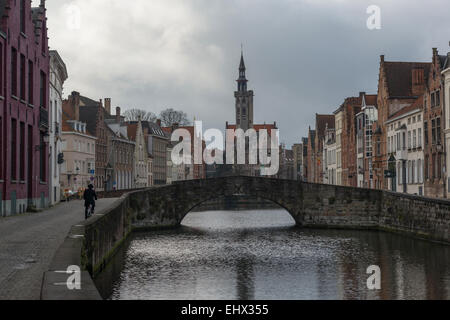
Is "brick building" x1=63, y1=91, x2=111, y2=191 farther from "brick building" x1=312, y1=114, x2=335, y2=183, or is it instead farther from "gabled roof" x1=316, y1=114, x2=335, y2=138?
"gabled roof" x1=316, y1=114, x2=335, y2=138

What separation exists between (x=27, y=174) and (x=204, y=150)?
104 metres

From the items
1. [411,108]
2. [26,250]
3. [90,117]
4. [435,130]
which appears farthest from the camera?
[90,117]

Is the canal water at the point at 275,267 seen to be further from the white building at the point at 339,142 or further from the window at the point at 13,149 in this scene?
the white building at the point at 339,142

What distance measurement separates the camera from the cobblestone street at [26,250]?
423 inches

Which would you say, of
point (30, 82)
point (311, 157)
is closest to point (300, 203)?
point (30, 82)

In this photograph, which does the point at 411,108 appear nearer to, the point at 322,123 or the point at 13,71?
the point at 13,71

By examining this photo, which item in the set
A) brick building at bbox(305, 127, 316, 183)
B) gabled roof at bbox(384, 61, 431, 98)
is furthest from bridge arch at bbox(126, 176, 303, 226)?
brick building at bbox(305, 127, 316, 183)

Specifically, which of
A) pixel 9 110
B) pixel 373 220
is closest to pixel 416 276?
pixel 9 110

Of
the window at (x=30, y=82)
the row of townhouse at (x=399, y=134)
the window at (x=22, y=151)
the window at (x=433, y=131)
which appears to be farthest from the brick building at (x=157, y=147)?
the window at (x=22, y=151)

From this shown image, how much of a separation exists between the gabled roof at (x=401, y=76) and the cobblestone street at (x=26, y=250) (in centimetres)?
3298

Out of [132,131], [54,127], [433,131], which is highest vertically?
[132,131]

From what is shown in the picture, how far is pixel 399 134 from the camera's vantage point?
48.9 m

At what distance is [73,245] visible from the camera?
1407 cm

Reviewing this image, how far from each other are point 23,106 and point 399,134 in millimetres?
28355
